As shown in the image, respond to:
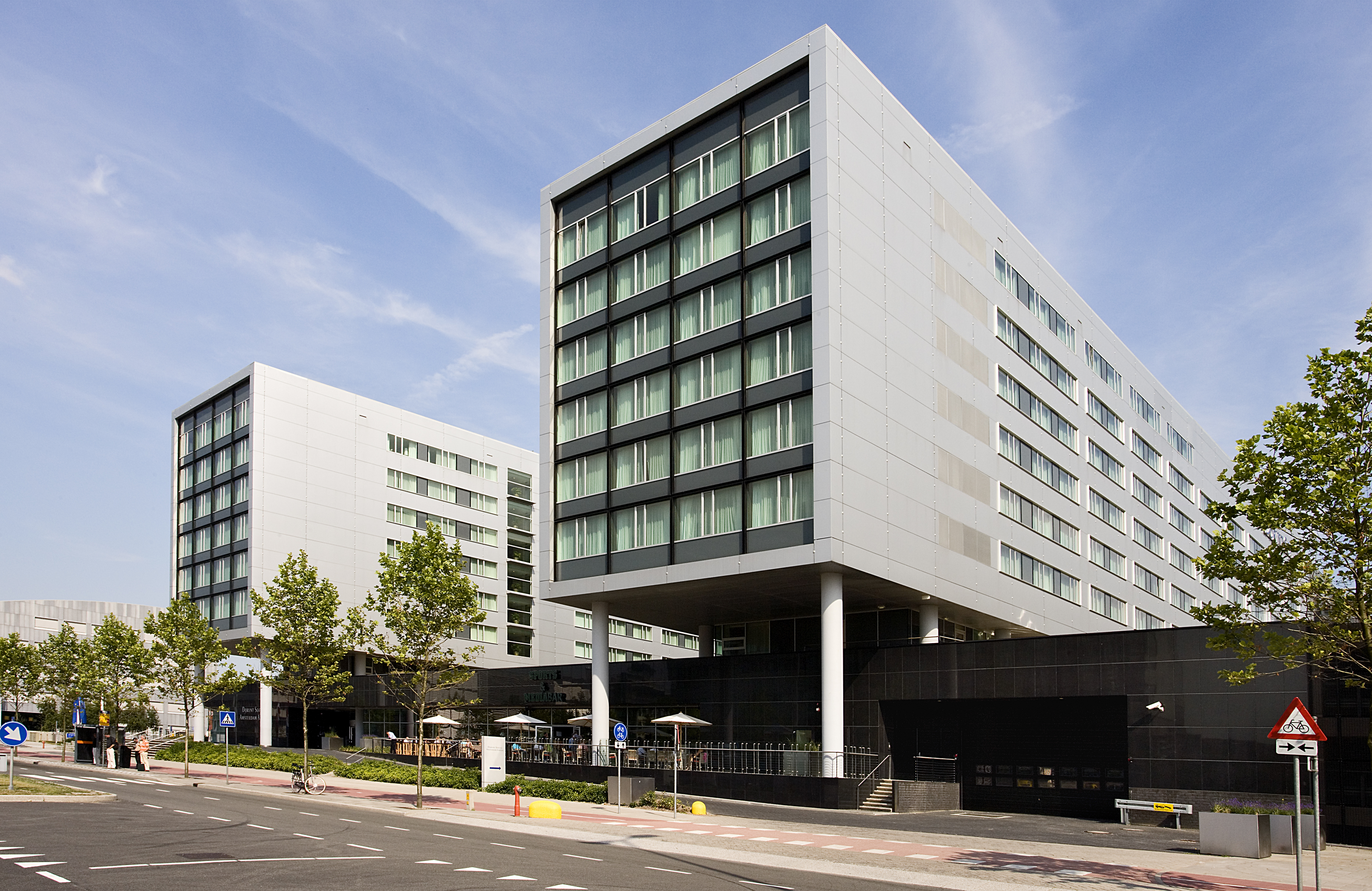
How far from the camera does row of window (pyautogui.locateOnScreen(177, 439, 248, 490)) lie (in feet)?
305

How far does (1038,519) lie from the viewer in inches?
2625

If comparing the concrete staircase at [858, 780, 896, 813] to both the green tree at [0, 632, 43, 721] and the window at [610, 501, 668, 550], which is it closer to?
the window at [610, 501, 668, 550]

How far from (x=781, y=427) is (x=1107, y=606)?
37984 mm

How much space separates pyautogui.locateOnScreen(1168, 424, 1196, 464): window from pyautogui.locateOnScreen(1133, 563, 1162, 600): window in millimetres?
13004

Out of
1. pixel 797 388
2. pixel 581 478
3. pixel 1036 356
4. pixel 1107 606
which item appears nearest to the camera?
pixel 797 388

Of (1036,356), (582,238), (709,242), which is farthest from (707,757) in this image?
(1036,356)

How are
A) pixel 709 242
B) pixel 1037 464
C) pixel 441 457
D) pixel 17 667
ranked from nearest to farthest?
pixel 709 242 → pixel 1037 464 → pixel 17 667 → pixel 441 457

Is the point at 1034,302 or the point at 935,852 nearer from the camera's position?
the point at 935,852

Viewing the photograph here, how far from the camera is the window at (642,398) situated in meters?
55.3

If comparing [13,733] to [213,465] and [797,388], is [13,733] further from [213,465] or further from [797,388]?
[213,465]

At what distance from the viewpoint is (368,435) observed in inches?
3949

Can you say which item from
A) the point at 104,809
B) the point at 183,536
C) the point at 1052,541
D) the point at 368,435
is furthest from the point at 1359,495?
the point at 183,536

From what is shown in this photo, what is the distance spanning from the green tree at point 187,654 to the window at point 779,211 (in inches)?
1511

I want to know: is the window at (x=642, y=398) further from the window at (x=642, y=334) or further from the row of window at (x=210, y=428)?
the row of window at (x=210, y=428)
